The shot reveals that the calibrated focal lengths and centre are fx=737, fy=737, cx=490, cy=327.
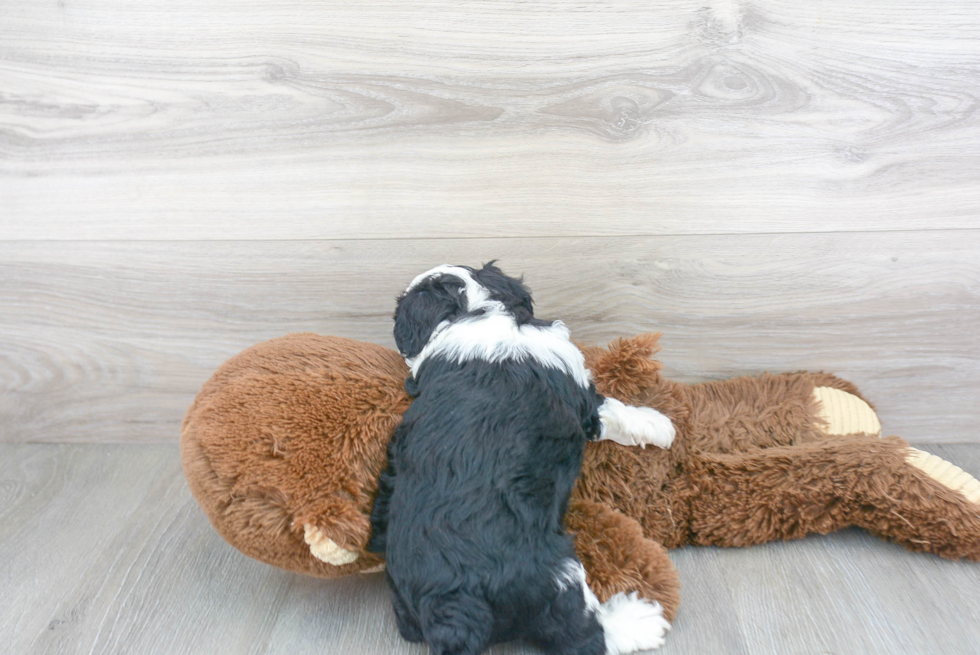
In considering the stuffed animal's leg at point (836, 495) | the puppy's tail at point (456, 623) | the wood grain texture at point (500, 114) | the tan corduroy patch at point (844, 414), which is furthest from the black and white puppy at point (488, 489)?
the tan corduroy patch at point (844, 414)

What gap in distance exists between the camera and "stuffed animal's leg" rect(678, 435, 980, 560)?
1.04 m

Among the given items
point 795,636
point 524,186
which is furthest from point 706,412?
point 524,186

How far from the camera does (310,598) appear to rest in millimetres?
1038

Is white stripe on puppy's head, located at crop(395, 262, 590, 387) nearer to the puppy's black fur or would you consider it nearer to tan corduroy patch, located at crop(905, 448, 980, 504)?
the puppy's black fur

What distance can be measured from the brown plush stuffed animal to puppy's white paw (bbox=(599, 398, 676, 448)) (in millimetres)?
28

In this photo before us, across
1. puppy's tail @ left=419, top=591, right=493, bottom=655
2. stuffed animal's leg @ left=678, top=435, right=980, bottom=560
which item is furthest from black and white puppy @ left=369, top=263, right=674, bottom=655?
stuffed animal's leg @ left=678, top=435, right=980, bottom=560

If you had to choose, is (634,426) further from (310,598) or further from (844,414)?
(310,598)

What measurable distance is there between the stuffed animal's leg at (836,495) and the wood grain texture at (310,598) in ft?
0.11

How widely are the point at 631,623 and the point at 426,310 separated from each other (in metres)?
0.47

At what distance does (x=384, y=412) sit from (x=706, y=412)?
1.74ft

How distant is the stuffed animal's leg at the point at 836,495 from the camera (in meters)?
1.04

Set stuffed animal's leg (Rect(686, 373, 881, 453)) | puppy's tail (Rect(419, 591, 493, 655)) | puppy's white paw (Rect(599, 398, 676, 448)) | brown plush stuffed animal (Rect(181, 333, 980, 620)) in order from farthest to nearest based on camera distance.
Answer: stuffed animal's leg (Rect(686, 373, 881, 453)) → puppy's white paw (Rect(599, 398, 676, 448)) → brown plush stuffed animal (Rect(181, 333, 980, 620)) → puppy's tail (Rect(419, 591, 493, 655))

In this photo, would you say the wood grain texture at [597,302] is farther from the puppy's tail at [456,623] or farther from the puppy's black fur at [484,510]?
the puppy's tail at [456,623]

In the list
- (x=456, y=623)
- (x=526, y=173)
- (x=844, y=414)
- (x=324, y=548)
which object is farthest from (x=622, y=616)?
(x=526, y=173)
